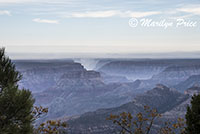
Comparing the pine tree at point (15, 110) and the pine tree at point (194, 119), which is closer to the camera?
the pine tree at point (15, 110)

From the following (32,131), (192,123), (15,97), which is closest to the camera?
(15,97)

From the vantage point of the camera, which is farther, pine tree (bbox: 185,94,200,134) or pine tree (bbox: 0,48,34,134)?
pine tree (bbox: 185,94,200,134)

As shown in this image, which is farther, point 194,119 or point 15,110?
point 194,119

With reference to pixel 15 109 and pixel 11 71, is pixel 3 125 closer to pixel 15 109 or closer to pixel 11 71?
pixel 15 109

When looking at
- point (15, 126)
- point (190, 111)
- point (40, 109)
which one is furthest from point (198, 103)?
point (15, 126)

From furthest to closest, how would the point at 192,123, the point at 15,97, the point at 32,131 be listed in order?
1. the point at 192,123
2. the point at 32,131
3. the point at 15,97

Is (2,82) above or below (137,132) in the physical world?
above

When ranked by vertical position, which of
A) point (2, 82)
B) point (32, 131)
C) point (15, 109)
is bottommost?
point (32, 131)

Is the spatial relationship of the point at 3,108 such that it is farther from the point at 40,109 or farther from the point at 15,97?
the point at 40,109

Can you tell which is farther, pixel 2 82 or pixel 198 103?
pixel 198 103
